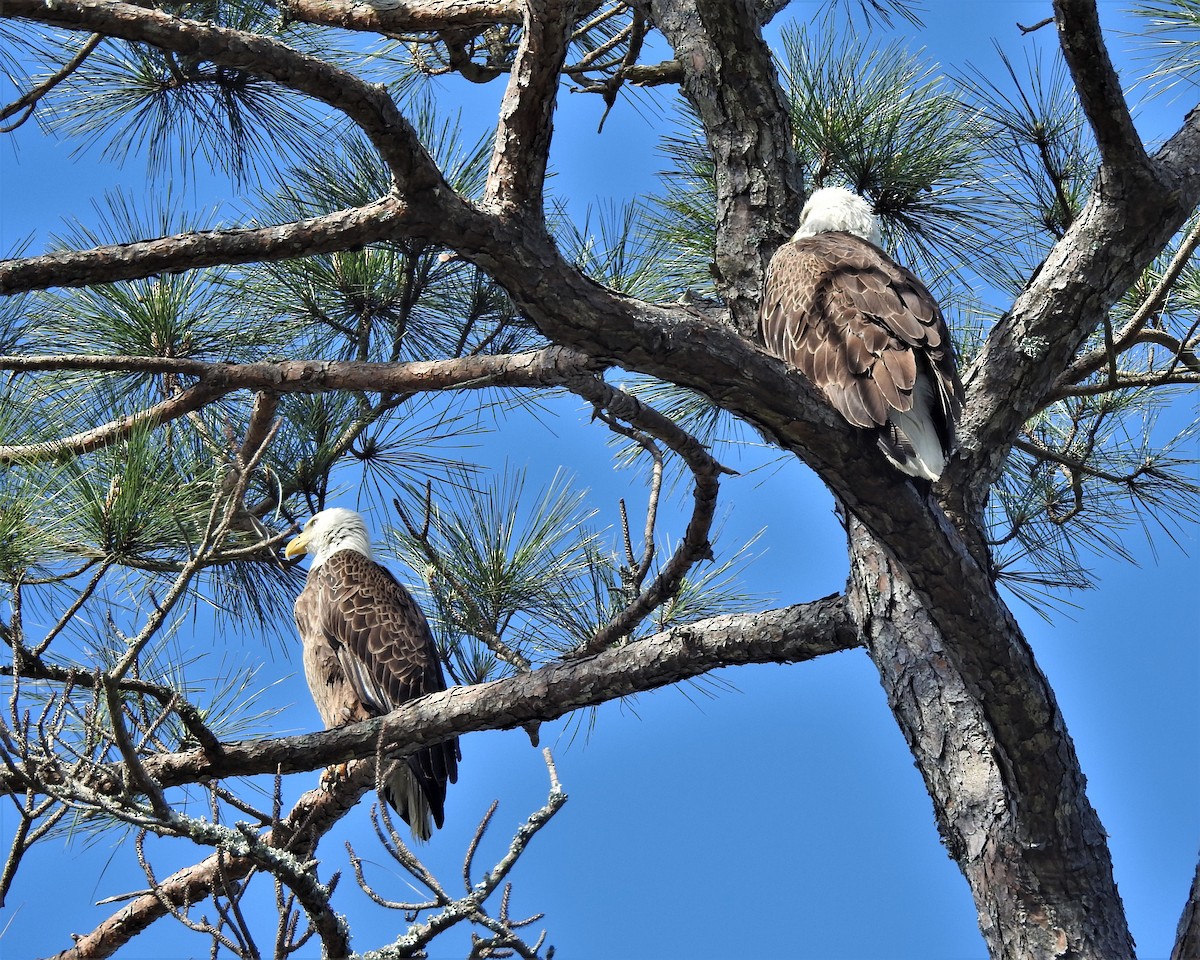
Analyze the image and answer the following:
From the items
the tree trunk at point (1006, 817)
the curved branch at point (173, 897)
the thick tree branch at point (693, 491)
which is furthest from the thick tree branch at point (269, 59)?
the curved branch at point (173, 897)

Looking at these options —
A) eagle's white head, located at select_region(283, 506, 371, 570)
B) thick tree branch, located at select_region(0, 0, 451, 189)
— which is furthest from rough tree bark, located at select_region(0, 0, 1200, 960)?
eagle's white head, located at select_region(283, 506, 371, 570)

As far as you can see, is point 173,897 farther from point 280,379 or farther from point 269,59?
point 269,59

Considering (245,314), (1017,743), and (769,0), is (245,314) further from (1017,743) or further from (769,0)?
(1017,743)

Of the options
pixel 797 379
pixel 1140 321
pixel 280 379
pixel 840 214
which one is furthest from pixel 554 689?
pixel 1140 321

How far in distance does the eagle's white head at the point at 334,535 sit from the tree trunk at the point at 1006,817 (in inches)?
104

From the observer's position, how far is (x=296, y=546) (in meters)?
4.70

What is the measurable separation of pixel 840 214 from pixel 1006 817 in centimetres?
182

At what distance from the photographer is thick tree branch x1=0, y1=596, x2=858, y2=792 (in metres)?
3.02

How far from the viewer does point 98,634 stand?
9.02 feet

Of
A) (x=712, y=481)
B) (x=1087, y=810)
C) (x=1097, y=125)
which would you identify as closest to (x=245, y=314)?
(x=712, y=481)

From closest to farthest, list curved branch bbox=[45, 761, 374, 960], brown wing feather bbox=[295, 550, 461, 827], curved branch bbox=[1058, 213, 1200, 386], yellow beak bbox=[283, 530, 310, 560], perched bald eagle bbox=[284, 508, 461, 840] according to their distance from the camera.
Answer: curved branch bbox=[1058, 213, 1200, 386]
curved branch bbox=[45, 761, 374, 960]
perched bald eagle bbox=[284, 508, 461, 840]
brown wing feather bbox=[295, 550, 461, 827]
yellow beak bbox=[283, 530, 310, 560]

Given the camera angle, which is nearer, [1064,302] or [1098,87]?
[1098,87]

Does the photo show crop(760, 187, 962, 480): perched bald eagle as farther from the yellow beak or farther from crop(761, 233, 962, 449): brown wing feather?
the yellow beak

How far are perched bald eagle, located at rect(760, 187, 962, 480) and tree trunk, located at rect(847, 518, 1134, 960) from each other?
0.41 meters
